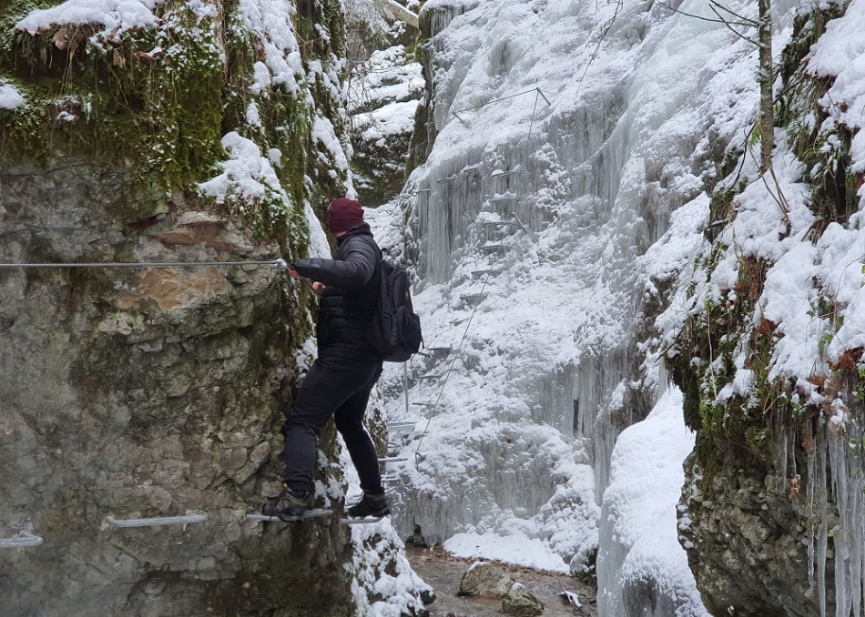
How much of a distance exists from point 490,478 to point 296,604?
6.83 metres

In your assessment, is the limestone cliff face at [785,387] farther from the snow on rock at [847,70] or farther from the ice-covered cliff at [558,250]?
the ice-covered cliff at [558,250]

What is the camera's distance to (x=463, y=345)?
41.3 feet

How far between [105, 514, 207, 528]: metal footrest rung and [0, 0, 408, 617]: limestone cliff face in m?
0.08

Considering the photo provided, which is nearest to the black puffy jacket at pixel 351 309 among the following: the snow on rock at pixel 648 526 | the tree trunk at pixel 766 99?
the tree trunk at pixel 766 99

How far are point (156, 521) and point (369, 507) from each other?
3.99ft

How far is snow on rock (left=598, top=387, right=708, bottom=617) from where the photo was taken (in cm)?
528

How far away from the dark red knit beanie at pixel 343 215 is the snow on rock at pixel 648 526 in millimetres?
2994

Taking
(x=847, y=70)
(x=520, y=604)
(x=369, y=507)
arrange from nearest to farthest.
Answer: (x=847, y=70)
(x=369, y=507)
(x=520, y=604)

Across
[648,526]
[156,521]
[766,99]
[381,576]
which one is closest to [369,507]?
[156,521]

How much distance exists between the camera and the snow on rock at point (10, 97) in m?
4.12

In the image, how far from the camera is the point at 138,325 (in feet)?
14.1

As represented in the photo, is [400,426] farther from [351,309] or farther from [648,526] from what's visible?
[351,309]

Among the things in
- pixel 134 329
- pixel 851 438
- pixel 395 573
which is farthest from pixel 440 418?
pixel 851 438

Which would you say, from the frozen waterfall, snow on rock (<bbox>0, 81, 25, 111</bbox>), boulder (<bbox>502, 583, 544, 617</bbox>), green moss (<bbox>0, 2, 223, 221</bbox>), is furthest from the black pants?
the frozen waterfall
